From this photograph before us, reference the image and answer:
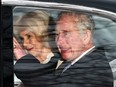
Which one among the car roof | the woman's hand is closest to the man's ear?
the car roof

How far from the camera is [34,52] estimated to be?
314 centimetres

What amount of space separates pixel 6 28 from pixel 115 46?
741 mm

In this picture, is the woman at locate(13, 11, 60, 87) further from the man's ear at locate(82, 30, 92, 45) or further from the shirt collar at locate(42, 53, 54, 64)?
the man's ear at locate(82, 30, 92, 45)

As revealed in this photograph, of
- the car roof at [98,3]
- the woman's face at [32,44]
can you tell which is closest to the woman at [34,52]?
the woman's face at [32,44]

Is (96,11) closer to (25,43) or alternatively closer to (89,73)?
(89,73)

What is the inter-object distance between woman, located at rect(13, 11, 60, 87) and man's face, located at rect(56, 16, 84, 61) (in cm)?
7

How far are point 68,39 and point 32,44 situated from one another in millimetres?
245

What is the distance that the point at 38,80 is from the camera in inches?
124

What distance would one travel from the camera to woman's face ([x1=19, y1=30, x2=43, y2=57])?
313 cm

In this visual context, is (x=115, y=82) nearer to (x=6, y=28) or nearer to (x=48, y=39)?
(x=48, y=39)

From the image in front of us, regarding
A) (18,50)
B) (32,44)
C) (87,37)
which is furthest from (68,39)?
(18,50)

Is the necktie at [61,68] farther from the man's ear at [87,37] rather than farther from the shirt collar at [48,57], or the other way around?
the man's ear at [87,37]

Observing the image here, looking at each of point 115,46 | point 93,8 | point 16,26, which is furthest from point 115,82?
point 16,26

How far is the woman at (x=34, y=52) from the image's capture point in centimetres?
312
